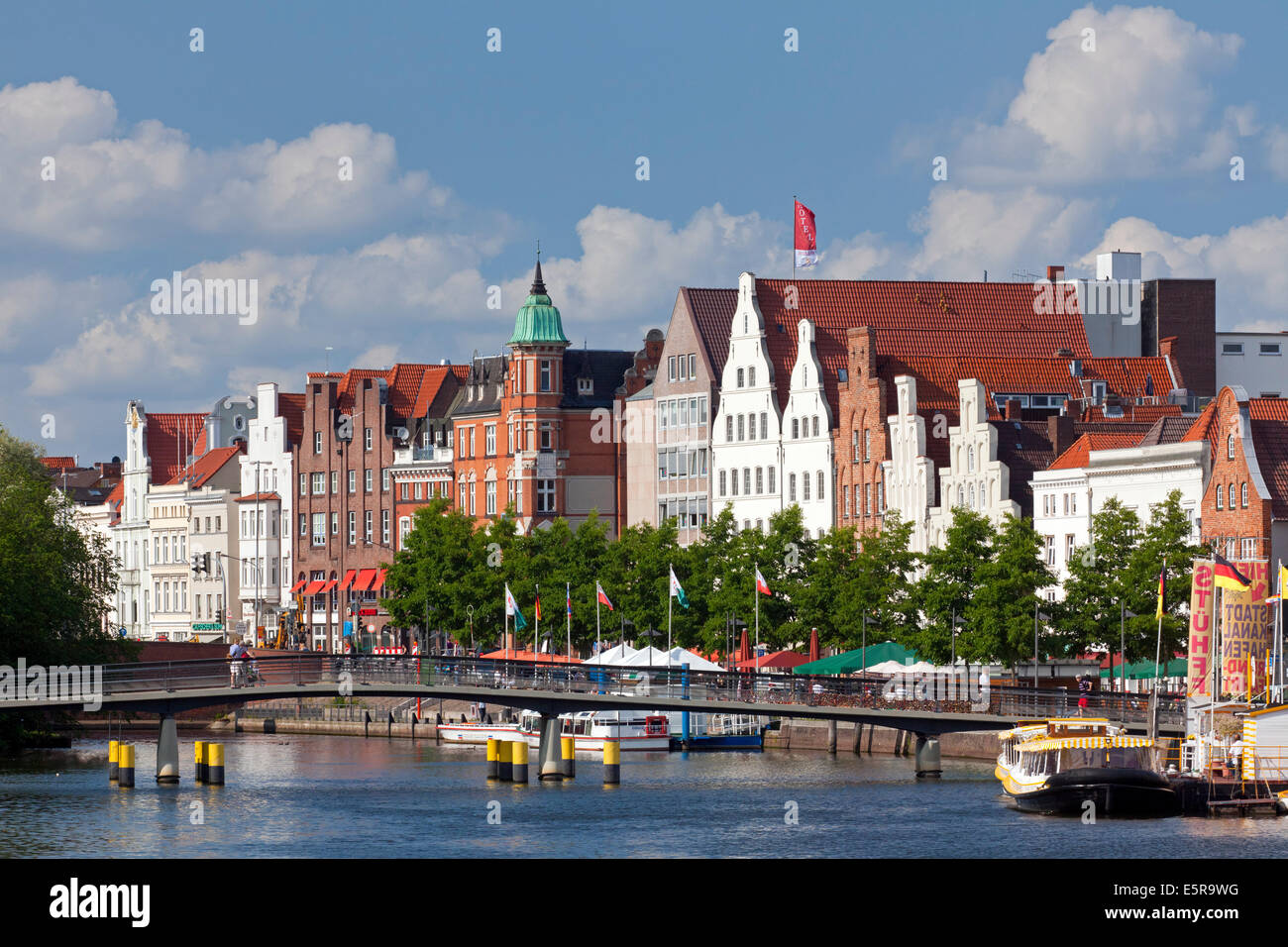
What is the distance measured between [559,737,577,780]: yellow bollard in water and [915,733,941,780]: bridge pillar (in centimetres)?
1082

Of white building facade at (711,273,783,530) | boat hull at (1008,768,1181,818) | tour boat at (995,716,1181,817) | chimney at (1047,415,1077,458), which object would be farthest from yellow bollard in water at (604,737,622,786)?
white building facade at (711,273,783,530)

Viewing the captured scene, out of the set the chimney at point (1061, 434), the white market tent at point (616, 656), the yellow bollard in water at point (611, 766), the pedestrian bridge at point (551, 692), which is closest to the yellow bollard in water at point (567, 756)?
the pedestrian bridge at point (551, 692)

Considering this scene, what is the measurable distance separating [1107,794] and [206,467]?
441 feet

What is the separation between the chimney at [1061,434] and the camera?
108 meters

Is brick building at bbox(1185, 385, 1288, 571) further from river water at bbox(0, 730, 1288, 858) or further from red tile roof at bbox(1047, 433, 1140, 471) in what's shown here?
river water at bbox(0, 730, 1288, 858)

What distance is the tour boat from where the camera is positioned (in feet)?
217

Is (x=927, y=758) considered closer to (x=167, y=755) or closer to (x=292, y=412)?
(x=167, y=755)

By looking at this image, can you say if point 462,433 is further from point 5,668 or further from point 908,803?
point 908,803

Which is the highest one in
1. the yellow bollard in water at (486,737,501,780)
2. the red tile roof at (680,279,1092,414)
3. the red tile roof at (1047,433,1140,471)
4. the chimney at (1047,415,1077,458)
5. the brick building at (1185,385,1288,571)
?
the red tile roof at (680,279,1092,414)

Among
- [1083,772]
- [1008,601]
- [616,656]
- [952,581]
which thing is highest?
[952,581]

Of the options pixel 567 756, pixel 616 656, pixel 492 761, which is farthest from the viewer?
pixel 616 656

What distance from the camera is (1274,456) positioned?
91.1m

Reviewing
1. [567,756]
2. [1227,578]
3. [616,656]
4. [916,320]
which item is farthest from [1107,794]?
[916,320]

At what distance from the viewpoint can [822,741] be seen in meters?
101
